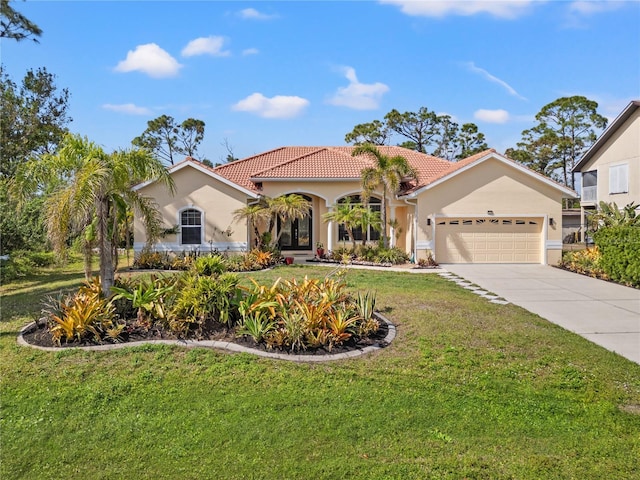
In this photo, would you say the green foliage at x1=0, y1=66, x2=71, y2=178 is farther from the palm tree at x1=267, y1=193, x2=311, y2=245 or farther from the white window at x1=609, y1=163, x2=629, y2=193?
the white window at x1=609, y1=163, x2=629, y2=193

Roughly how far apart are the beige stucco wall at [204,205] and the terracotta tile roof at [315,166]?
690 millimetres

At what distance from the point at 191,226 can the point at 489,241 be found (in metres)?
13.2

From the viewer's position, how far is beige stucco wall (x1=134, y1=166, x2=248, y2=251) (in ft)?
62.2

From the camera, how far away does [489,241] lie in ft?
64.6

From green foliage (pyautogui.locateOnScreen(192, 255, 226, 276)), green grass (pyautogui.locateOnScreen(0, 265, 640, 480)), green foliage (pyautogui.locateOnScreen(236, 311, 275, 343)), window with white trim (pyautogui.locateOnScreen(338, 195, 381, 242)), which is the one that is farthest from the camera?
window with white trim (pyautogui.locateOnScreen(338, 195, 381, 242))

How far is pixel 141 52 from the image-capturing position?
1262 centimetres

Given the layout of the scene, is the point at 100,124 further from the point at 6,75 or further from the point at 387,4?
the point at 387,4

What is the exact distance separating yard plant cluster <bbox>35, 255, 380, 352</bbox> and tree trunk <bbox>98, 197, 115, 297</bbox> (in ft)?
0.88

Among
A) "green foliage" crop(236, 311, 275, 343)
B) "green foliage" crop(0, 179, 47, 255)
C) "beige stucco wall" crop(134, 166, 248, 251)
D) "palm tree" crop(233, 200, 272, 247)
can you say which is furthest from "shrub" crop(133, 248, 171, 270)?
"green foliage" crop(236, 311, 275, 343)

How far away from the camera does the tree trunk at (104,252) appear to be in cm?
879

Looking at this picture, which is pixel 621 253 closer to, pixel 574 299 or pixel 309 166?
pixel 574 299

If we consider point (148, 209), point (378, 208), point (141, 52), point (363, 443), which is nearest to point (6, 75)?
point (141, 52)

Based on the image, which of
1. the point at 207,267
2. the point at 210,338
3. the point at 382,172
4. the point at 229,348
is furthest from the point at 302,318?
the point at 382,172

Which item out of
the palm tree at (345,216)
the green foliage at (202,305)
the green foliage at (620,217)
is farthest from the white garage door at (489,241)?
the green foliage at (202,305)
